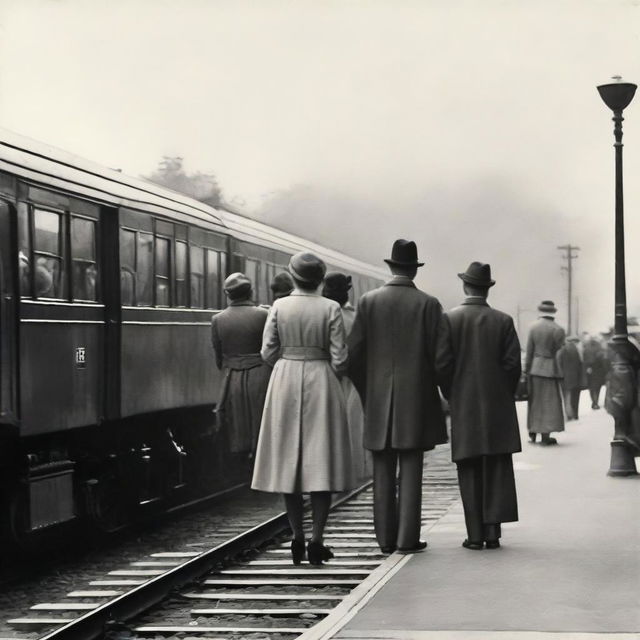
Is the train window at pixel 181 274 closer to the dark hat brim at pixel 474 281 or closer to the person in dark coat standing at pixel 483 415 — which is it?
the dark hat brim at pixel 474 281

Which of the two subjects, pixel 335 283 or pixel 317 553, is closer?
pixel 317 553

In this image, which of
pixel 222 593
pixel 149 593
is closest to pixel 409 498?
pixel 222 593

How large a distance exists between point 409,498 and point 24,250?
10.6ft

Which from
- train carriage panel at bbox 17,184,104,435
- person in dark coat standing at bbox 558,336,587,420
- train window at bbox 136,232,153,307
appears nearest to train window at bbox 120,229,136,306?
train window at bbox 136,232,153,307

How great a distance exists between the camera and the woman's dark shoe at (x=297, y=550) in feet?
32.3

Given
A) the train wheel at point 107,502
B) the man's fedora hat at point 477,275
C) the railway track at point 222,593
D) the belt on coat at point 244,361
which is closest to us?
the railway track at point 222,593

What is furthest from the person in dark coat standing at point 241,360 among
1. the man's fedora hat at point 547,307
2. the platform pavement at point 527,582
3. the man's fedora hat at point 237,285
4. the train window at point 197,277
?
the man's fedora hat at point 547,307

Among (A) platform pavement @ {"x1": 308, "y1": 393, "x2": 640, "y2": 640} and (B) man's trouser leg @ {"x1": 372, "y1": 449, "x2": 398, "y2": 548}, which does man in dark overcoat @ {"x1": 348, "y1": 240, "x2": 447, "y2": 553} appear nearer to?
(B) man's trouser leg @ {"x1": 372, "y1": 449, "x2": 398, "y2": 548}

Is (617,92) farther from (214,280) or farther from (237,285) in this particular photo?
(214,280)

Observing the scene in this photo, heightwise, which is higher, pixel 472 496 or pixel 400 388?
pixel 400 388

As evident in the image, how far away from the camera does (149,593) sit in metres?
8.70

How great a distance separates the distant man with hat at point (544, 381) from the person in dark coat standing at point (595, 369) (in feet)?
35.8

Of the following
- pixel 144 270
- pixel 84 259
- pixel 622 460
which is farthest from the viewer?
pixel 622 460

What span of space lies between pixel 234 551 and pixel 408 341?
83.3 inches
